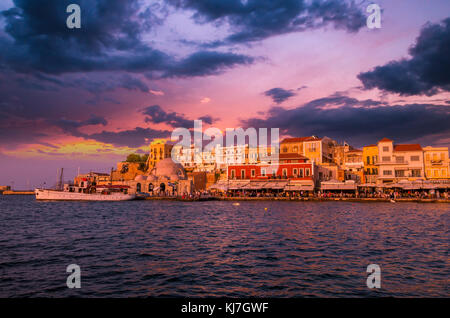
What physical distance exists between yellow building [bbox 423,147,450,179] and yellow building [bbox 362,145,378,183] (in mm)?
9976

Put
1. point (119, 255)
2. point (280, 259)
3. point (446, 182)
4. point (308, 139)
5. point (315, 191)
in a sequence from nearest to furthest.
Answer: point (280, 259) → point (119, 255) → point (446, 182) → point (315, 191) → point (308, 139)

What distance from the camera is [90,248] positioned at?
1611 cm

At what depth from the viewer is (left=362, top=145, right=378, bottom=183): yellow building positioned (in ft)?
231

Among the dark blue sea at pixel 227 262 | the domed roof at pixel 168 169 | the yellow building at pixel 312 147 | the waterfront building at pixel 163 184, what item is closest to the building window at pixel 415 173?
the yellow building at pixel 312 147

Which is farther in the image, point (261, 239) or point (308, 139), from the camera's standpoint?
point (308, 139)

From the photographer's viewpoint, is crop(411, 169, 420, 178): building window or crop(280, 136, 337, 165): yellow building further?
crop(280, 136, 337, 165): yellow building

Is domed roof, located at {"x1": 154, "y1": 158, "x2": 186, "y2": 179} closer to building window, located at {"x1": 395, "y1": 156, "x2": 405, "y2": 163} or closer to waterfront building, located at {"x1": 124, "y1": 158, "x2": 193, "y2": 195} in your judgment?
waterfront building, located at {"x1": 124, "y1": 158, "x2": 193, "y2": 195}

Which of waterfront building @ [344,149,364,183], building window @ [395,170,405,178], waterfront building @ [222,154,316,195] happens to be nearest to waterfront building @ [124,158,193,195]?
waterfront building @ [222,154,316,195]

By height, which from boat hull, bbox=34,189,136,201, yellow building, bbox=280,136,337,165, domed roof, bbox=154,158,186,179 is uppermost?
yellow building, bbox=280,136,337,165

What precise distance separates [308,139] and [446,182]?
3062 cm

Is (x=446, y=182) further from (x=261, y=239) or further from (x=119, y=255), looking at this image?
(x=119, y=255)

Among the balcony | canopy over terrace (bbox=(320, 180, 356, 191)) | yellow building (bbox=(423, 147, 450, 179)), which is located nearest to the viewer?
canopy over terrace (bbox=(320, 180, 356, 191))
